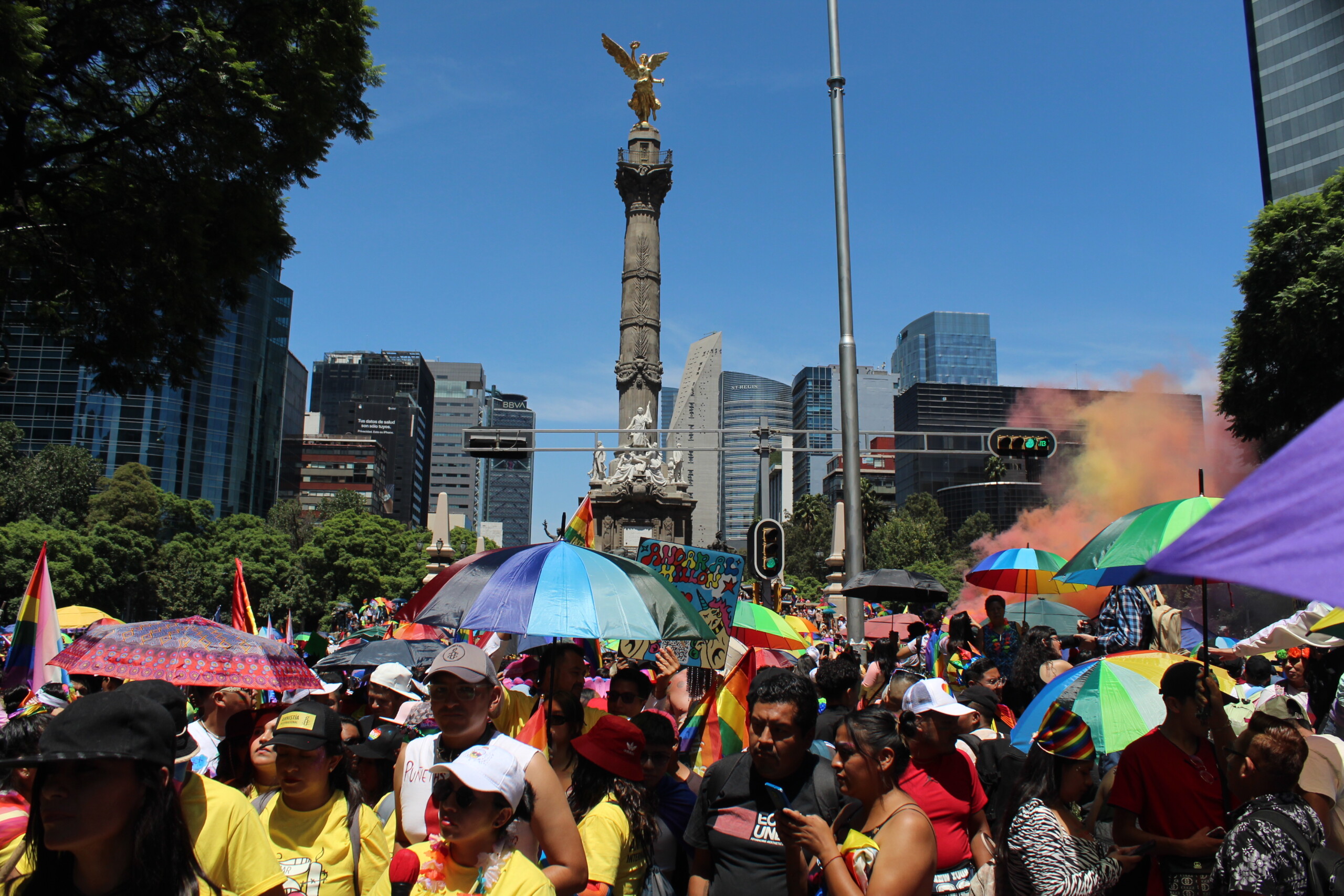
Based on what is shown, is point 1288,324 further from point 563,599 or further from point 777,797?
point 777,797

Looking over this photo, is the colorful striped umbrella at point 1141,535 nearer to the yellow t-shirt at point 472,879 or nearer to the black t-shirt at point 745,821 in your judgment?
the black t-shirt at point 745,821

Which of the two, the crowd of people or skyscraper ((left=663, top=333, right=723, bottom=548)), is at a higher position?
skyscraper ((left=663, top=333, right=723, bottom=548))

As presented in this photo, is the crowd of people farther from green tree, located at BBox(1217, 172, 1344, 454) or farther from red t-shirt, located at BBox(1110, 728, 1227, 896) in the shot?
green tree, located at BBox(1217, 172, 1344, 454)

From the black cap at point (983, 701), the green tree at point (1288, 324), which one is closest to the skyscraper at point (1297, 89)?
the green tree at point (1288, 324)

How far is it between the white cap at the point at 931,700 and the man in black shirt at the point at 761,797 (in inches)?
36.5

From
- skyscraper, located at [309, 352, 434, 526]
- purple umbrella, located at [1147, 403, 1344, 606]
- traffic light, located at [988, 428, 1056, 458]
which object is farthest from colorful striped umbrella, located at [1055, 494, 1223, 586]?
skyscraper, located at [309, 352, 434, 526]

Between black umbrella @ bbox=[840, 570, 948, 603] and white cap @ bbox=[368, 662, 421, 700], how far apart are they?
533cm

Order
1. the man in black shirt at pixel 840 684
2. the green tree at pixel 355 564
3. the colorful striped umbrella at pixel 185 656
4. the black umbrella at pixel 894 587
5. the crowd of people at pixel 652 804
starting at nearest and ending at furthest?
the crowd of people at pixel 652 804
the colorful striped umbrella at pixel 185 656
the man in black shirt at pixel 840 684
the black umbrella at pixel 894 587
the green tree at pixel 355 564

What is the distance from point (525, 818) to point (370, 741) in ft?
7.40

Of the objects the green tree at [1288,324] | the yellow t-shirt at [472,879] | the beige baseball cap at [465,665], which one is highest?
the green tree at [1288,324]

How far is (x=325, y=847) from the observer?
366 centimetres

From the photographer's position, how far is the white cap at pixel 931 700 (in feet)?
14.7

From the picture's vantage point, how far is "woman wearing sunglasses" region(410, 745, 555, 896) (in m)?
2.93

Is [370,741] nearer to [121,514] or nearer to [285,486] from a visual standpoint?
[121,514]
